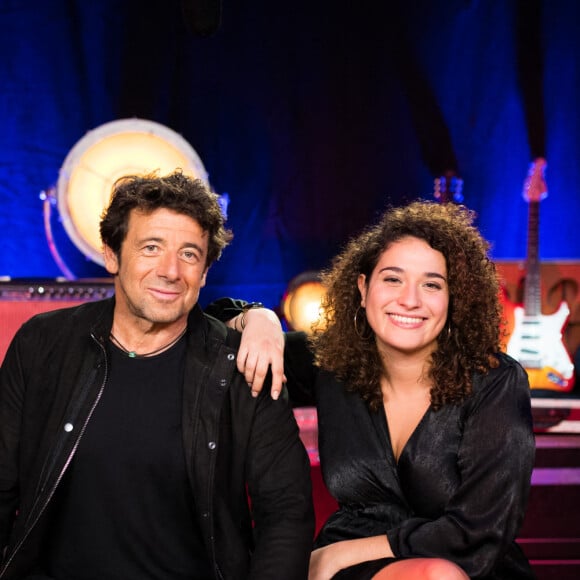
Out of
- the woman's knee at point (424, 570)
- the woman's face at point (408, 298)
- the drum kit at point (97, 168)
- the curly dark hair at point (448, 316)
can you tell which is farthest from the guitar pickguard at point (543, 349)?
the woman's knee at point (424, 570)

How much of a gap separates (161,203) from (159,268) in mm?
181

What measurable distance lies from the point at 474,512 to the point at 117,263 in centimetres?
113

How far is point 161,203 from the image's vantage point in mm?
1913

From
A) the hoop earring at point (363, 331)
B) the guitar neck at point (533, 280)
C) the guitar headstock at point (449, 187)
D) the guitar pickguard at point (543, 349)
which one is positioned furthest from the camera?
the guitar headstock at point (449, 187)

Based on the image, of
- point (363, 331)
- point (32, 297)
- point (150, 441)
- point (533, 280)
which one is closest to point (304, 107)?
point (533, 280)

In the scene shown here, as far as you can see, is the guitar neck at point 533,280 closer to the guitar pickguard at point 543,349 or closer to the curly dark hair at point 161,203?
the guitar pickguard at point 543,349

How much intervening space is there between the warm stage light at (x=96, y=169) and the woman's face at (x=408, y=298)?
1930 millimetres

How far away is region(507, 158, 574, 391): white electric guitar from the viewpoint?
4.40 metres

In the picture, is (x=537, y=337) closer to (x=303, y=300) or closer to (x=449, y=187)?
(x=449, y=187)

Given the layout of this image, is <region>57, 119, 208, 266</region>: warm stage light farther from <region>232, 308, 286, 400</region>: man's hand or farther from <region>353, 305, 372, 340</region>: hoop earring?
<region>232, 308, 286, 400</region>: man's hand

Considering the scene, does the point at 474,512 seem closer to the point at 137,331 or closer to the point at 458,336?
the point at 458,336

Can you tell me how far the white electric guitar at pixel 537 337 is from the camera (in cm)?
440

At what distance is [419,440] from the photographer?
6.26 feet

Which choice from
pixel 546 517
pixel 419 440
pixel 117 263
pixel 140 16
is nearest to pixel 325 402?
pixel 419 440
